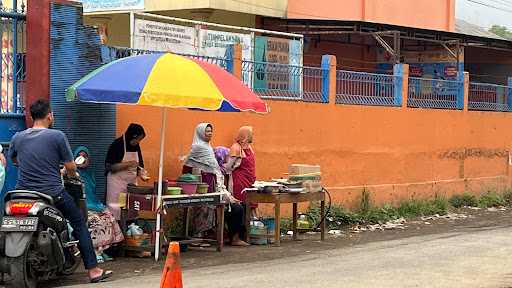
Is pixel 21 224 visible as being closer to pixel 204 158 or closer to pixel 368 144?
pixel 204 158

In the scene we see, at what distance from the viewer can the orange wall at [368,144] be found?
11.5 meters

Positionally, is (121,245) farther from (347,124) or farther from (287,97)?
(347,124)

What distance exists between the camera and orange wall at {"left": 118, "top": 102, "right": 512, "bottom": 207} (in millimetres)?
11469

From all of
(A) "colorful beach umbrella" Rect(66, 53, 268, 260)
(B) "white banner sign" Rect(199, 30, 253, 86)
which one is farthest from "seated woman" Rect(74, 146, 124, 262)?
(B) "white banner sign" Rect(199, 30, 253, 86)

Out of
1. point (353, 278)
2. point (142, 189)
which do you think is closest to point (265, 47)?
point (142, 189)

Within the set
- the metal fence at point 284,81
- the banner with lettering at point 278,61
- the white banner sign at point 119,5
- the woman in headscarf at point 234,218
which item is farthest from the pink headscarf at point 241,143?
the white banner sign at point 119,5

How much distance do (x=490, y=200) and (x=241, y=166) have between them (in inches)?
350

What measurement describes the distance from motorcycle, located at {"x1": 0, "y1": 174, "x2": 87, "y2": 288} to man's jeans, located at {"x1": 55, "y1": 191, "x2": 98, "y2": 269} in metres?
0.08

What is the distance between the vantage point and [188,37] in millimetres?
14008

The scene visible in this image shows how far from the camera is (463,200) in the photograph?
17.4 m

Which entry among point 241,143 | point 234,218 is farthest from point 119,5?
point 234,218

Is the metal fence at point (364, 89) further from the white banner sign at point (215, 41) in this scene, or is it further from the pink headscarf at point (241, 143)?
the pink headscarf at point (241, 143)

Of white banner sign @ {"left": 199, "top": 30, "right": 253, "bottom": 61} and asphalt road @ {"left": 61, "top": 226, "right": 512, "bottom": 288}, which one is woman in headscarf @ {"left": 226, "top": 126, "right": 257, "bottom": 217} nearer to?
asphalt road @ {"left": 61, "top": 226, "right": 512, "bottom": 288}

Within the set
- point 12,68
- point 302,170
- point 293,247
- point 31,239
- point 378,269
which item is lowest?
point 293,247
